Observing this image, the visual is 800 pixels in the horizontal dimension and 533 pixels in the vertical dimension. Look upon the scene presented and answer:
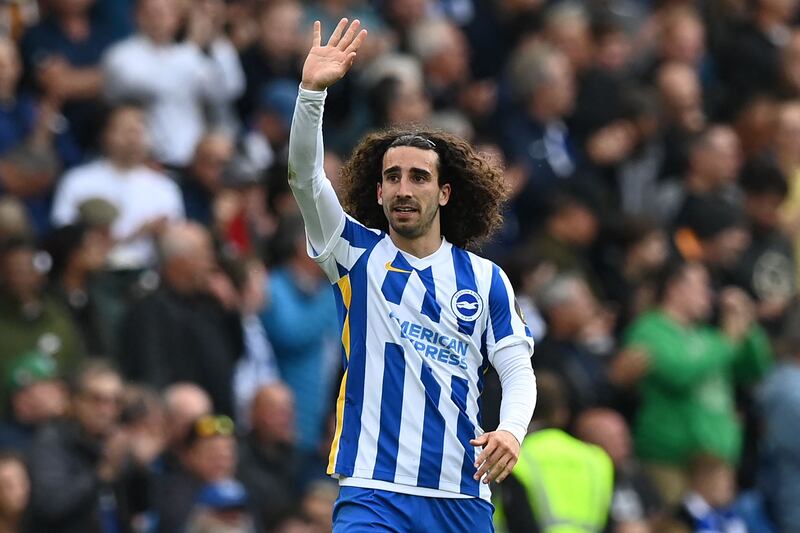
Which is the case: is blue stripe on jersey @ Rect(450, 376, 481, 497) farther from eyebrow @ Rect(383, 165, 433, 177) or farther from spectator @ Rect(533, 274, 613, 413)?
spectator @ Rect(533, 274, 613, 413)

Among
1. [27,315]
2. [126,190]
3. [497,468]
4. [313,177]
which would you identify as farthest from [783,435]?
[313,177]

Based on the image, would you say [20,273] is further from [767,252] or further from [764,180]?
[764,180]

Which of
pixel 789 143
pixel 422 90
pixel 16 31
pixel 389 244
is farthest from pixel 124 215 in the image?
pixel 789 143

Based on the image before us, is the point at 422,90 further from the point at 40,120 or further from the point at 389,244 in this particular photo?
the point at 389,244

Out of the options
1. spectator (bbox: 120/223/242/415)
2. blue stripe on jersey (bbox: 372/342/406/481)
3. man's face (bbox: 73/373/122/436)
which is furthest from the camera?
spectator (bbox: 120/223/242/415)

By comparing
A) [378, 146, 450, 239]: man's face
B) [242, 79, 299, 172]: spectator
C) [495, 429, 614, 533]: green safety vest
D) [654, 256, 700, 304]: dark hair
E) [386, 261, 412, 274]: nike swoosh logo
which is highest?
[242, 79, 299, 172]: spectator

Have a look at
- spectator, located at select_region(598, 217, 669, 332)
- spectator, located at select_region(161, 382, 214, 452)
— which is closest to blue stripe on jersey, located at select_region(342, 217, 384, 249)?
spectator, located at select_region(161, 382, 214, 452)

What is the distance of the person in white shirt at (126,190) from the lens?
12.4 meters

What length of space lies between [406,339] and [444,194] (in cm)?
71

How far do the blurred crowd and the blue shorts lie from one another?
2222mm

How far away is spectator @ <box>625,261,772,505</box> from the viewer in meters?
13.8

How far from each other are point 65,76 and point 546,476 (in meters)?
5.04

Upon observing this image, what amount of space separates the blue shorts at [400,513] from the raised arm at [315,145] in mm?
1052

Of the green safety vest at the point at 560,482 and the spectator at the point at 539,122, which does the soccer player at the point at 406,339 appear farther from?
the spectator at the point at 539,122
